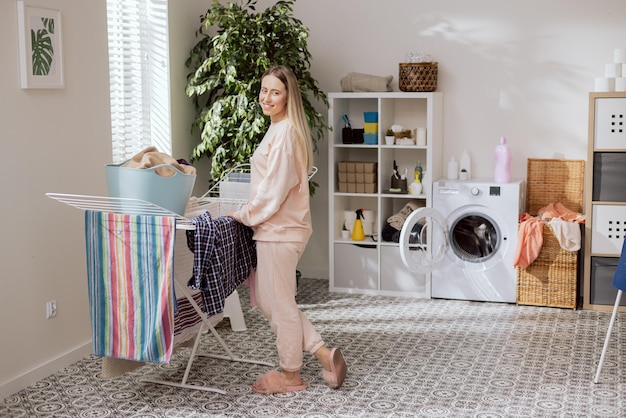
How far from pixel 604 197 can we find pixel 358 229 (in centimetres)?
166

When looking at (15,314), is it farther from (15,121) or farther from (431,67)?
(431,67)

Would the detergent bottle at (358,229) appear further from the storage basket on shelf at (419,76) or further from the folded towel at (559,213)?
the folded towel at (559,213)

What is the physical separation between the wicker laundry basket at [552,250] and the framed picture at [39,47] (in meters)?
3.13

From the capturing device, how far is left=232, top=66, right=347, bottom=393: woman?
3701 millimetres

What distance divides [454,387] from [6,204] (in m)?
2.27

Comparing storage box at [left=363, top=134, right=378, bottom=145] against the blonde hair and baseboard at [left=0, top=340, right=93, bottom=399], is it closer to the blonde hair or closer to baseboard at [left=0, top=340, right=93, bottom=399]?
the blonde hair

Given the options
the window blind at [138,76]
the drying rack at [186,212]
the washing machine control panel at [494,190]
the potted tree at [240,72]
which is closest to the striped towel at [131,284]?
the drying rack at [186,212]

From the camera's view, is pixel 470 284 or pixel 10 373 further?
pixel 470 284

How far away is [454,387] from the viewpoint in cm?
389

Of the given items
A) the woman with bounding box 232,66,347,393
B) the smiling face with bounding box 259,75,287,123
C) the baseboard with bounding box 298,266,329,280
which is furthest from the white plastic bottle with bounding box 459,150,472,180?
the smiling face with bounding box 259,75,287,123

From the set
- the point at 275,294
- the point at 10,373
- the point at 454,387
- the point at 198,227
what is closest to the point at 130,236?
the point at 198,227

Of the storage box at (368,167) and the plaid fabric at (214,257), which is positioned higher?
the storage box at (368,167)

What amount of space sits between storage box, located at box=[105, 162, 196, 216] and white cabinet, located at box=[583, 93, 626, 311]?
2.79 m

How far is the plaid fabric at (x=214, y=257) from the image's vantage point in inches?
139
